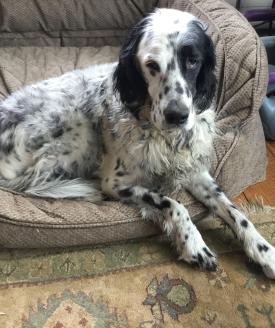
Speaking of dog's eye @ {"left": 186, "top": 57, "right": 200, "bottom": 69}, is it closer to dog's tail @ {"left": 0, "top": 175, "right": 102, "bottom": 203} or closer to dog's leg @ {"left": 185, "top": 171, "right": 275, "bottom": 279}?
dog's leg @ {"left": 185, "top": 171, "right": 275, "bottom": 279}

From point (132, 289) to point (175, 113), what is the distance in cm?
69

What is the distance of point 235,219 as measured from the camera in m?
1.83

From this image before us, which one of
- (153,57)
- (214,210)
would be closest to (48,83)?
(153,57)

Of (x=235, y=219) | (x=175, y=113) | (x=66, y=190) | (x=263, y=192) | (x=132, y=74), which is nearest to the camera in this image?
(x=175, y=113)

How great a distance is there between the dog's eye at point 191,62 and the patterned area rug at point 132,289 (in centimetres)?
73

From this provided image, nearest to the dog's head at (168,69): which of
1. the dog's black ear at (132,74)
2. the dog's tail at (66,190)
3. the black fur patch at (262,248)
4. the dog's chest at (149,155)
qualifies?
the dog's black ear at (132,74)

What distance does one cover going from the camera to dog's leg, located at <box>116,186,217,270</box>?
1775 mm

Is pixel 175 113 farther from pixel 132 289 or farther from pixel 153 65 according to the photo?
pixel 132 289

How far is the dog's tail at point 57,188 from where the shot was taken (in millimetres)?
1951

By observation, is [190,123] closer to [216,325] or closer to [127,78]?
[127,78]

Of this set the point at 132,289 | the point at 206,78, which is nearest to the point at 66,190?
the point at 132,289

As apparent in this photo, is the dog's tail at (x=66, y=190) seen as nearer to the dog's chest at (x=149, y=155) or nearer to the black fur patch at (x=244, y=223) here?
the dog's chest at (x=149, y=155)

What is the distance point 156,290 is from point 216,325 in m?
0.26

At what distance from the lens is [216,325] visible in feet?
5.33
